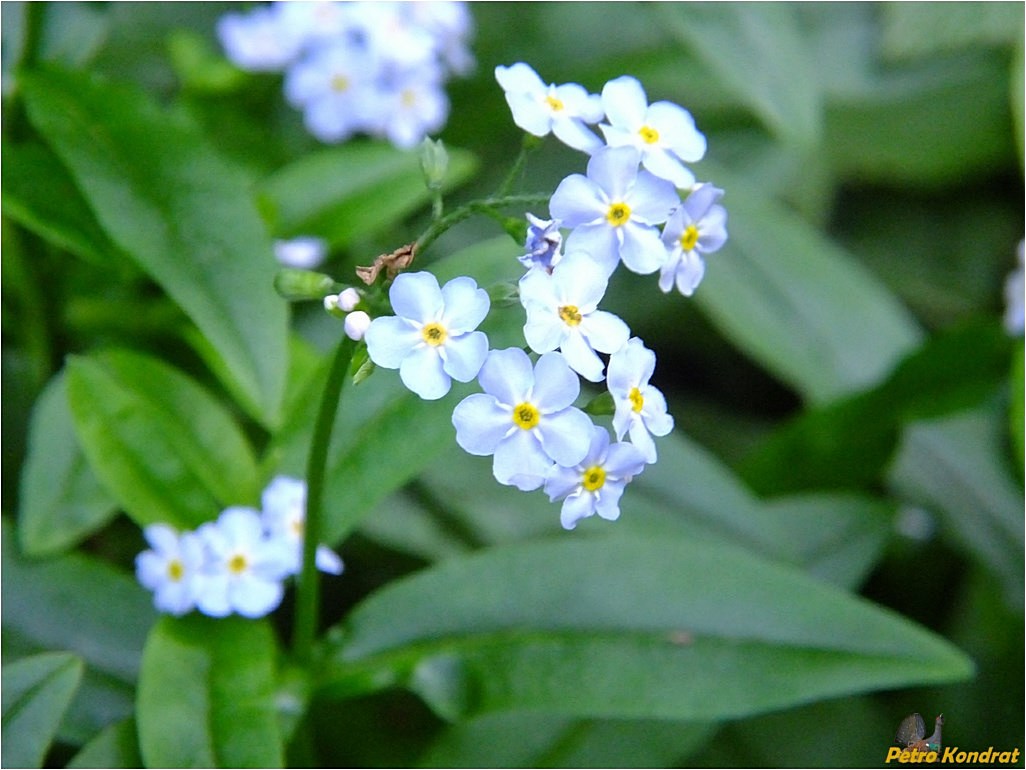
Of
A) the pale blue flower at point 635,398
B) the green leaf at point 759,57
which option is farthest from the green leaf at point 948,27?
the pale blue flower at point 635,398

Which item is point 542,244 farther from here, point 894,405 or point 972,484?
point 972,484

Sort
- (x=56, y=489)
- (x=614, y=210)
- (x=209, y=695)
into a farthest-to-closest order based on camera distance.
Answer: (x=56, y=489) → (x=209, y=695) → (x=614, y=210)

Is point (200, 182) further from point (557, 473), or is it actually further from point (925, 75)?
point (925, 75)

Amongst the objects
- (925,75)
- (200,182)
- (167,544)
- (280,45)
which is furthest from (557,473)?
(925,75)

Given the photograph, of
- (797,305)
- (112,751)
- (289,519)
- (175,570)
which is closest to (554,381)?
(289,519)

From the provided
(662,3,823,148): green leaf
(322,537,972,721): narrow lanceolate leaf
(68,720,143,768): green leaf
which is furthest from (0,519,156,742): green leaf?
(662,3,823,148): green leaf

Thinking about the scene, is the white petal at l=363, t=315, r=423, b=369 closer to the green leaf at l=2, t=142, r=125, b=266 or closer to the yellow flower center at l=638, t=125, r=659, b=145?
the yellow flower center at l=638, t=125, r=659, b=145

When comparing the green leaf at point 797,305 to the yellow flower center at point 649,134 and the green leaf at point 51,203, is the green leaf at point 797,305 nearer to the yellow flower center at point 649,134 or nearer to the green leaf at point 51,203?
the yellow flower center at point 649,134
